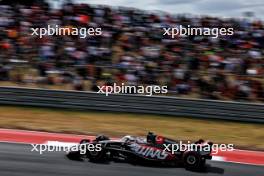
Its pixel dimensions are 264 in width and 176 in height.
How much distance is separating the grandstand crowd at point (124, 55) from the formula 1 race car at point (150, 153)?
521cm

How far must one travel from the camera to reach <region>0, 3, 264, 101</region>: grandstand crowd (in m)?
14.6

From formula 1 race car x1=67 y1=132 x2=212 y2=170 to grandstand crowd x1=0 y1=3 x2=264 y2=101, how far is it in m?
5.21

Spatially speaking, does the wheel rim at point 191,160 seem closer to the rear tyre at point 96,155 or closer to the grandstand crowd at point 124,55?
the rear tyre at point 96,155

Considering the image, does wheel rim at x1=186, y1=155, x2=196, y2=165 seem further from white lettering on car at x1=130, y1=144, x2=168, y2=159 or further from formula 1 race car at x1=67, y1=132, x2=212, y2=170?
white lettering on car at x1=130, y1=144, x2=168, y2=159

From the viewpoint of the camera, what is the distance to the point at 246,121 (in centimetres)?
1401

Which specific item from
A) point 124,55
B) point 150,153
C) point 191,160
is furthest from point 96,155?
point 124,55

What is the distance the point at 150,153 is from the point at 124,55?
647cm

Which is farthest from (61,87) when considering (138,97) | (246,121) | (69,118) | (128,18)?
(246,121)

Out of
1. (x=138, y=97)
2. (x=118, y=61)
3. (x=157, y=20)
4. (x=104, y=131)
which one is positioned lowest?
(x=104, y=131)

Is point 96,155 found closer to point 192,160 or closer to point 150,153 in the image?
point 150,153

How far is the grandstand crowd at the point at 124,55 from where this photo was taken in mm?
14555

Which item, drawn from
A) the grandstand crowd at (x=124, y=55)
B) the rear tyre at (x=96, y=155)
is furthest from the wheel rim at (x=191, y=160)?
the grandstand crowd at (x=124, y=55)

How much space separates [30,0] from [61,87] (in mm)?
4683

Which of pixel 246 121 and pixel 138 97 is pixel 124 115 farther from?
pixel 246 121
